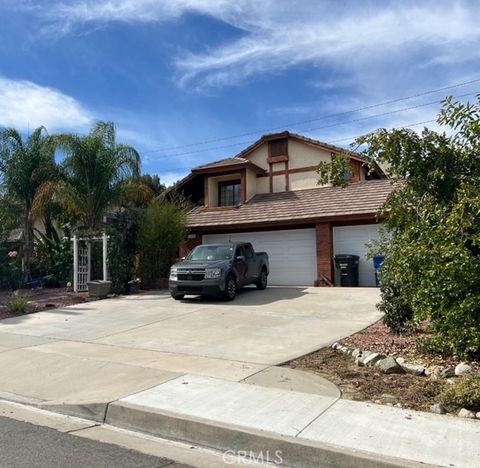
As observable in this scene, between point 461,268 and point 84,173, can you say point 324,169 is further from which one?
point 84,173

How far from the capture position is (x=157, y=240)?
61.9 feet


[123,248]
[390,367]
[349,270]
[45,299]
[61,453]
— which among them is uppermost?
[123,248]

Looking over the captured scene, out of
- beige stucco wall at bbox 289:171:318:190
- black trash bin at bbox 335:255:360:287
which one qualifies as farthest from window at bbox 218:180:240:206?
black trash bin at bbox 335:255:360:287

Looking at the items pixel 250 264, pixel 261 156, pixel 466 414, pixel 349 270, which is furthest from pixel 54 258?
pixel 466 414

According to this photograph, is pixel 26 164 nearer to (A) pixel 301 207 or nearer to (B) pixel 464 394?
(A) pixel 301 207

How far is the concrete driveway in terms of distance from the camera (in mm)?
7031

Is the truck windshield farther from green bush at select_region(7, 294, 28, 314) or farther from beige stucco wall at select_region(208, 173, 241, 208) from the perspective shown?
beige stucco wall at select_region(208, 173, 241, 208)

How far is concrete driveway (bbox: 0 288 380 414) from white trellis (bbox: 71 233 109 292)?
279 centimetres

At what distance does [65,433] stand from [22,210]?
17.8 metres

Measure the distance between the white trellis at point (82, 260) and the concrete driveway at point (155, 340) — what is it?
2.79 meters

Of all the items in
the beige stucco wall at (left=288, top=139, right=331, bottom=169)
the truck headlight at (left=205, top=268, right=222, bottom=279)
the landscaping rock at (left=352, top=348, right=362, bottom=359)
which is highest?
the beige stucco wall at (left=288, top=139, right=331, bottom=169)

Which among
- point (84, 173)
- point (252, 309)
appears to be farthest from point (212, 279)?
point (84, 173)

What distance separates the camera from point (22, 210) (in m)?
21.4

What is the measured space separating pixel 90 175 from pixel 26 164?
329 centimetres
